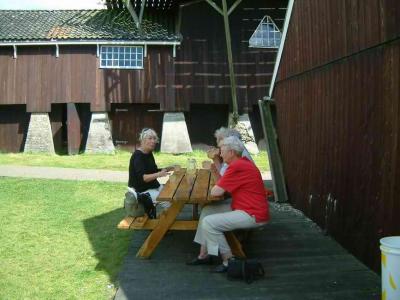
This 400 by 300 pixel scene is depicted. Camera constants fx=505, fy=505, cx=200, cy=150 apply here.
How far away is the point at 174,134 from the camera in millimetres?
21062

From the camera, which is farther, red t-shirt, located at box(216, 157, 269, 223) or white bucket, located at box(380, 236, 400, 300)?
red t-shirt, located at box(216, 157, 269, 223)

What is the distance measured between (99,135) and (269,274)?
16.4 metres

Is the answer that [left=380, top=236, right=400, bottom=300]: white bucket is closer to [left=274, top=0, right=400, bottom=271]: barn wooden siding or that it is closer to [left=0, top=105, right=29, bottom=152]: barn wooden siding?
[left=274, top=0, right=400, bottom=271]: barn wooden siding

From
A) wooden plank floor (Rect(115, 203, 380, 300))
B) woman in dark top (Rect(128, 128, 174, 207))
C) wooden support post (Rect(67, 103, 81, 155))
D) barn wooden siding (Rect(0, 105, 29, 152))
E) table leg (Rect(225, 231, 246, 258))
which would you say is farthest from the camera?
barn wooden siding (Rect(0, 105, 29, 152))

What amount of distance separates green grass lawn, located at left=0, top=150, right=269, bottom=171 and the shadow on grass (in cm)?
762

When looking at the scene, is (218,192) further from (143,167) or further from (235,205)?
(143,167)

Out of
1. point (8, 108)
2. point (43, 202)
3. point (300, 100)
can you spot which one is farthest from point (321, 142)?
point (8, 108)

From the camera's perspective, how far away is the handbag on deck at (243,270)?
5.23 meters

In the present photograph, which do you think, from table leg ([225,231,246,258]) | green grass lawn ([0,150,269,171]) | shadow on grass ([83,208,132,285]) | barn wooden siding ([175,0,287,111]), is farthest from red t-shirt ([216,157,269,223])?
barn wooden siding ([175,0,287,111])

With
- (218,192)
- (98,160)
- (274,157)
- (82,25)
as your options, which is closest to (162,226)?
(218,192)

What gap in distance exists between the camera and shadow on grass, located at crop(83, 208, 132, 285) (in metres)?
6.04

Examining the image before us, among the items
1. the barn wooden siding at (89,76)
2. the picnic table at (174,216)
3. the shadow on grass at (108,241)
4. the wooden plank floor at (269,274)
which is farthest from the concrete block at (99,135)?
the picnic table at (174,216)

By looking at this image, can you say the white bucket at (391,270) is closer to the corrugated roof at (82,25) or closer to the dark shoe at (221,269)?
the dark shoe at (221,269)

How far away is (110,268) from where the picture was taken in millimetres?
5941
